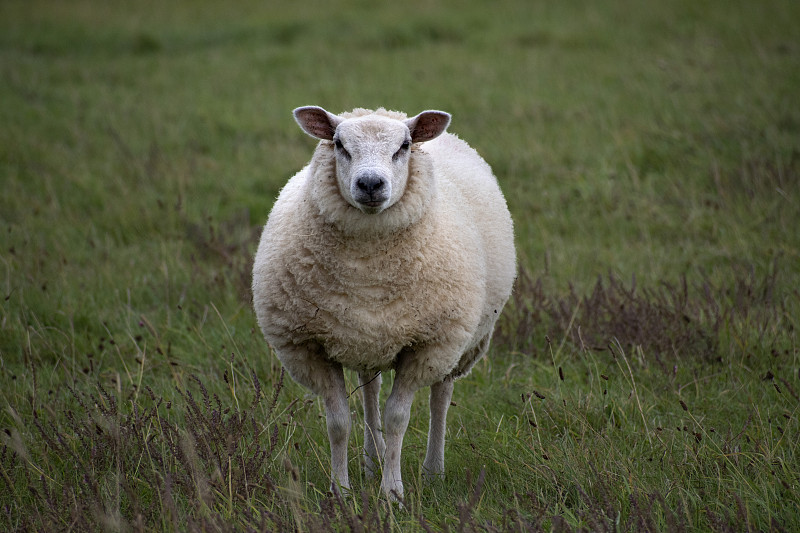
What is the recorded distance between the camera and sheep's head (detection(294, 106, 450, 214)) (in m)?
2.93

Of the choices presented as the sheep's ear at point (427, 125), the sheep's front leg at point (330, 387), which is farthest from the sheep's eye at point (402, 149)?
the sheep's front leg at point (330, 387)

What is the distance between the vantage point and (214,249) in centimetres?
561

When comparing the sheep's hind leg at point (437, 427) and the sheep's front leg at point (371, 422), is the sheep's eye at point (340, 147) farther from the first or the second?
the sheep's hind leg at point (437, 427)

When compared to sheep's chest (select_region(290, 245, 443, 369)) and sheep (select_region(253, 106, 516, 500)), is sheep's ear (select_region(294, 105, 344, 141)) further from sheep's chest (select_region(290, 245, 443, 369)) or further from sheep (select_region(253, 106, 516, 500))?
sheep's chest (select_region(290, 245, 443, 369))

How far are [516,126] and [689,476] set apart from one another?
574 centimetres

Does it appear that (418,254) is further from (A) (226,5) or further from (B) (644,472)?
(A) (226,5)

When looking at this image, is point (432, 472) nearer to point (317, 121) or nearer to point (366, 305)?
point (366, 305)

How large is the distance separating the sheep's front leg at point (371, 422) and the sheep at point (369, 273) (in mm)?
229

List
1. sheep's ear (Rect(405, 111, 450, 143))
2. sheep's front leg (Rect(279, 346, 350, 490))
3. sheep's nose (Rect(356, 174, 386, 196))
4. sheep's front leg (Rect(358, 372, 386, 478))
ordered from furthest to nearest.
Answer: sheep's front leg (Rect(358, 372, 386, 478)), sheep's ear (Rect(405, 111, 450, 143)), sheep's front leg (Rect(279, 346, 350, 490)), sheep's nose (Rect(356, 174, 386, 196))

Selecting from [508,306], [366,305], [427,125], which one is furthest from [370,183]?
[508,306]

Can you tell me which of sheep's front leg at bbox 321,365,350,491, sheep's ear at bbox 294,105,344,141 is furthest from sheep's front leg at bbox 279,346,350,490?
sheep's ear at bbox 294,105,344,141

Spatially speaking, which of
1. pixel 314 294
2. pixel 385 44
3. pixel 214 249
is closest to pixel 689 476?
pixel 314 294

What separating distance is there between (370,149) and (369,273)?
1.56ft

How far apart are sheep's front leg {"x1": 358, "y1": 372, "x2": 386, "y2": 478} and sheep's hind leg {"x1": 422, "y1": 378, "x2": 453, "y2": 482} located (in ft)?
0.70
